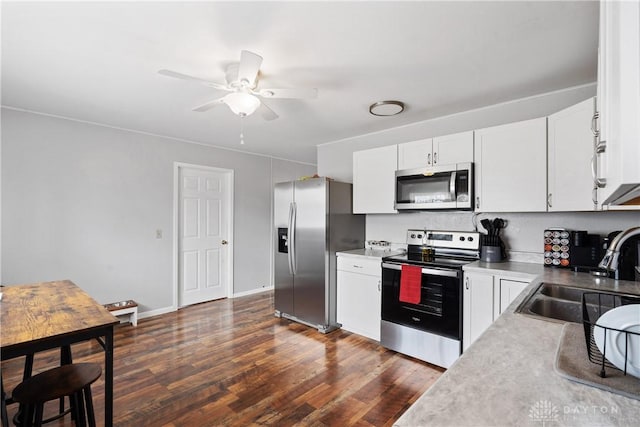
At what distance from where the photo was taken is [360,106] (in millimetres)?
2982

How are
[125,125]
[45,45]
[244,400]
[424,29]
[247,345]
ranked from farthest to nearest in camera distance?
[125,125]
[247,345]
[244,400]
[45,45]
[424,29]

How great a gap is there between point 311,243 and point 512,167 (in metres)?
2.13

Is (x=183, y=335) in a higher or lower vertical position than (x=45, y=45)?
lower

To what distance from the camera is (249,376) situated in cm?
252

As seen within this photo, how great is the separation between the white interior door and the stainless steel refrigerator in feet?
4.21

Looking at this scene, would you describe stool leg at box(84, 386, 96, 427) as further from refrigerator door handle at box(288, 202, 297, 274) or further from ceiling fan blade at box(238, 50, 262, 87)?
refrigerator door handle at box(288, 202, 297, 274)

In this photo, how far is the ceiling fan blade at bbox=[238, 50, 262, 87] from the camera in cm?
172

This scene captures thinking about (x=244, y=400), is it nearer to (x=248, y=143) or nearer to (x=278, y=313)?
(x=278, y=313)

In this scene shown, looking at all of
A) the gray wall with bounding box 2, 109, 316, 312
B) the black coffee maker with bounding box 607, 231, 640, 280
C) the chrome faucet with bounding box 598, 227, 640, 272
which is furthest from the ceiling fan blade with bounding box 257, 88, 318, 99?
the gray wall with bounding box 2, 109, 316, 312

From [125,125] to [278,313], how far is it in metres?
2.97

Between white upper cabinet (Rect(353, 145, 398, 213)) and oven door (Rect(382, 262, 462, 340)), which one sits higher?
white upper cabinet (Rect(353, 145, 398, 213))

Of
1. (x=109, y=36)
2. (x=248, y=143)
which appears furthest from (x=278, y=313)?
(x=109, y=36)

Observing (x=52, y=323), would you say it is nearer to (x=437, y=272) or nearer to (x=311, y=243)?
(x=311, y=243)

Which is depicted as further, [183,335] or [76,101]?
[183,335]
